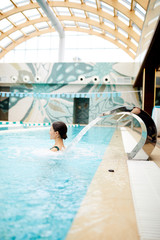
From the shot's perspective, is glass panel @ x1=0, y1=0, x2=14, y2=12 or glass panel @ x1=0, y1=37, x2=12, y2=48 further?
glass panel @ x1=0, y1=37, x2=12, y2=48

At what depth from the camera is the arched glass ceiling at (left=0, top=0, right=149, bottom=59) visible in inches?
438

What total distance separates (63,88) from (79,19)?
5.18 meters

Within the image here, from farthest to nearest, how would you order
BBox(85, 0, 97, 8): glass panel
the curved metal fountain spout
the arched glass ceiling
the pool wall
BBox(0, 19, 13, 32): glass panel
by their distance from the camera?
BBox(0, 19, 13, 32): glass panel → the pool wall → BBox(85, 0, 97, 8): glass panel → the arched glass ceiling → the curved metal fountain spout

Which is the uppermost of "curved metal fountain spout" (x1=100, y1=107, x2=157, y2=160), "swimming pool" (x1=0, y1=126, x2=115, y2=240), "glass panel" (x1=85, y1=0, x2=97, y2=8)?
"glass panel" (x1=85, y1=0, x2=97, y2=8)

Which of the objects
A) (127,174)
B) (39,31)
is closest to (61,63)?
(39,31)

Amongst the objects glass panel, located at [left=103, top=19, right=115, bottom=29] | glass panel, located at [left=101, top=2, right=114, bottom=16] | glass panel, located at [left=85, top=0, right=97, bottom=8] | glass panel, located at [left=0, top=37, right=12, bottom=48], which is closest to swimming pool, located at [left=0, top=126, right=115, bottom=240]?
glass panel, located at [left=101, top=2, right=114, bottom=16]

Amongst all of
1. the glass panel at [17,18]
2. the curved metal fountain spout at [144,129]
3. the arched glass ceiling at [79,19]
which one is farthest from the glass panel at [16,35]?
the curved metal fountain spout at [144,129]

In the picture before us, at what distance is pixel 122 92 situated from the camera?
49.4 ft

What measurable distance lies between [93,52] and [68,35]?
2.69m

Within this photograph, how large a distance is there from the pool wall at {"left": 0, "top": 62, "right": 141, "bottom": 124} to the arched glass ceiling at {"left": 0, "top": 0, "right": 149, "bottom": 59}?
2559 millimetres

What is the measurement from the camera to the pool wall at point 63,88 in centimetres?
Result: 1524

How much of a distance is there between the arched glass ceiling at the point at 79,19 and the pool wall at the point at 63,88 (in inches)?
101

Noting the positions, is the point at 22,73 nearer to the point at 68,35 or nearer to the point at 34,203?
the point at 68,35

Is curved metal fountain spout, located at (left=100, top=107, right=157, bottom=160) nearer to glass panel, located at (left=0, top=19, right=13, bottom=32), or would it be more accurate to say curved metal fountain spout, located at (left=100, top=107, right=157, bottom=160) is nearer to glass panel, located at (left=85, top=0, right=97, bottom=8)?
glass panel, located at (left=85, top=0, right=97, bottom=8)
